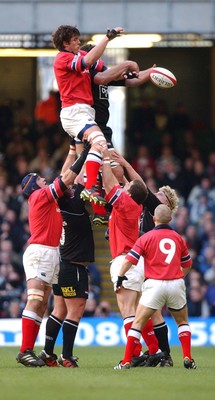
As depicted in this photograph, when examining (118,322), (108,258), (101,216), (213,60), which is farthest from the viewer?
(213,60)

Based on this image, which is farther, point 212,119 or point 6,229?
point 212,119

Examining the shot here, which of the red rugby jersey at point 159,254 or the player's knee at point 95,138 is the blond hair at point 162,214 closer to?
the red rugby jersey at point 159,254

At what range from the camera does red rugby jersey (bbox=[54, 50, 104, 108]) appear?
43.4ft

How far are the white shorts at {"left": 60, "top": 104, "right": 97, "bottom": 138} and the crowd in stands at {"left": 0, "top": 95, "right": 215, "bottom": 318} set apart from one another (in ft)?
28.1

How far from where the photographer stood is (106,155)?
13.5 meters

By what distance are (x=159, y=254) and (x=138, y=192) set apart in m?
0.82

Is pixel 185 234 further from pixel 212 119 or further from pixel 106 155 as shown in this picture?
pixel 106 155

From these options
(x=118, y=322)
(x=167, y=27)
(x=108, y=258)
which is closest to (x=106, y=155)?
(x=118, y=322)

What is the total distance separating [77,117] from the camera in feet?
44.3

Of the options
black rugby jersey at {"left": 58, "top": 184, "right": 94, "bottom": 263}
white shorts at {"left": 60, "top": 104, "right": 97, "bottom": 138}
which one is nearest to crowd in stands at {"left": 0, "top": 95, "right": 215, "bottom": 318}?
black rugby jersey at {"left": 58, "top": 184, "right": 94, "bottom": 263}

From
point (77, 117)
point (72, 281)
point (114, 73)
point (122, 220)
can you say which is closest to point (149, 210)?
point (122, 220)

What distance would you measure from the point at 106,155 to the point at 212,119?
16.9 metres

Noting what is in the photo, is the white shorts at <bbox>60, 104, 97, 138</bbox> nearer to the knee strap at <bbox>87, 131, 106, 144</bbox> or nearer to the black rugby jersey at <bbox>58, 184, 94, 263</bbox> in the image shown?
the knee strap at <bbox>87, 131, 106, 144</bbox>

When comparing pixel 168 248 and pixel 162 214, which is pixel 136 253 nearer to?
pixel 168 248
